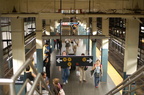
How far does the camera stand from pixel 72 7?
344 inches

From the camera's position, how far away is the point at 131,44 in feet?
28.9

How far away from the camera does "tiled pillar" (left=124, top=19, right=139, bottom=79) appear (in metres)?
8.61

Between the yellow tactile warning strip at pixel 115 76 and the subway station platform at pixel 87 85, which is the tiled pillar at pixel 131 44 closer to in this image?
the subway station platform at pixel 87 85

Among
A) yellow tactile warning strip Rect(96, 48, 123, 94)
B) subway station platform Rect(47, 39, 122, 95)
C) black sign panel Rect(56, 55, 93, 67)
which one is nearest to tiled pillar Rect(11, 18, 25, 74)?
black sign panel Rect(56, 55, 93, 67)

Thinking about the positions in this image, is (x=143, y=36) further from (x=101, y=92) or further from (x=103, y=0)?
(x=101, y=92)

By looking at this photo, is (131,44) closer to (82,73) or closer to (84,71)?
(84,71)

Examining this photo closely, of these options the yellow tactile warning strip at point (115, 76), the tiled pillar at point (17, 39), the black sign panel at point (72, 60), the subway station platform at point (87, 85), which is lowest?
the yellow tactile warning strip at point (115, 76)

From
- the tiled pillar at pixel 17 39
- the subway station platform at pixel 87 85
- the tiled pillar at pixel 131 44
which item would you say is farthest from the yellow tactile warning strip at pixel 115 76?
the tiled pillar at pixel 17 39

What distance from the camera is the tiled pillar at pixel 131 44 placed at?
8609mm

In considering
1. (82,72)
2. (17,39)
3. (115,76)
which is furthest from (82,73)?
(17,39)

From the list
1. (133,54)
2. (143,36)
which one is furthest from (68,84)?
(143,36)

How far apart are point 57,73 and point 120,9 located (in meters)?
5.38

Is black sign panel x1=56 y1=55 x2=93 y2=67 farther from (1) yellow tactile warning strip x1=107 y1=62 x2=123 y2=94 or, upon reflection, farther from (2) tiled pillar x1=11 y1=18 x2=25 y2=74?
(1) yellow tactile warning strip x1=107 y1=62 x2=123 y2=94

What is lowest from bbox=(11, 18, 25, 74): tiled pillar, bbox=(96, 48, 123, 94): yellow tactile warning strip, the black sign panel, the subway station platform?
bbox=(96, 48, 123, 94): yellow tactile warning strip
